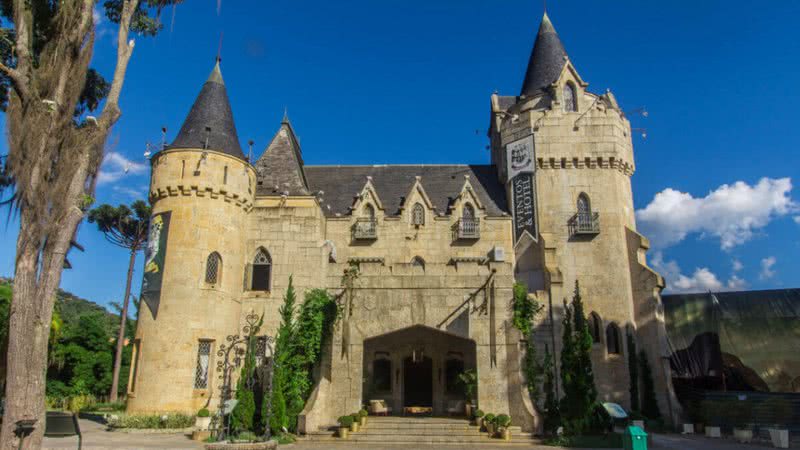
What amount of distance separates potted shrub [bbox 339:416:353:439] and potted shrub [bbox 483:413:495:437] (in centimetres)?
505

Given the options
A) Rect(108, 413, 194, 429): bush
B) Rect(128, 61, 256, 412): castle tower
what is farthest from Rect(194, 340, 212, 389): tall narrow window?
Rect(108, 413, 194, 429): bush

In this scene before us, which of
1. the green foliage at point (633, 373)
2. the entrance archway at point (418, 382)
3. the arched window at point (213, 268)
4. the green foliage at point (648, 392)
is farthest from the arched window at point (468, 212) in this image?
the arched window at point (213, 268)

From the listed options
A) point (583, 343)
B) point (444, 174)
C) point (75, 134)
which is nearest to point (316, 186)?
point (444, 174)

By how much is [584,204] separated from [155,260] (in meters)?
22.9

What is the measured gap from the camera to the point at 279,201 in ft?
99.9

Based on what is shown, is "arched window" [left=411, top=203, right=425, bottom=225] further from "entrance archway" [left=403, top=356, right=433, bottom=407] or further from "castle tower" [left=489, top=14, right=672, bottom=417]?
"entrance archway" [left=403, top=356, right=433, bottom=407]

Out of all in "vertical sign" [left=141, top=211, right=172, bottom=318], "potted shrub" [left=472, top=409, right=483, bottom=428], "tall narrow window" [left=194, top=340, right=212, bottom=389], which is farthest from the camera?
"vertical sign" [left=141, top=211, right=172, bottom=318]

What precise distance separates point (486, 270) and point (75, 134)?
1587 cm

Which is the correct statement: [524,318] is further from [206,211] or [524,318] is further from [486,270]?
[206,211]

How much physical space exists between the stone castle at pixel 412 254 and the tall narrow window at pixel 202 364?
0.21ft

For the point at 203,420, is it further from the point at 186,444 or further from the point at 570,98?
the point at 570,98

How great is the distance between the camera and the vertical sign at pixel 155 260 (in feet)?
84.2

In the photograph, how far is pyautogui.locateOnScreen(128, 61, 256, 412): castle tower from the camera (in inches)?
Answer: 966

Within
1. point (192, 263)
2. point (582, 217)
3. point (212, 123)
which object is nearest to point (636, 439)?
point (582, 217)
